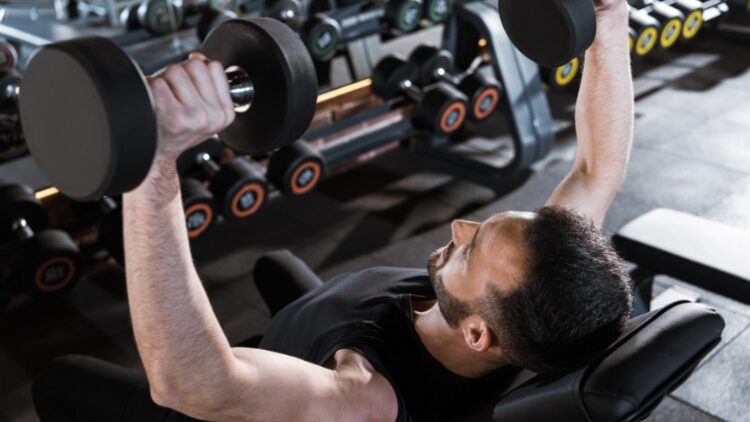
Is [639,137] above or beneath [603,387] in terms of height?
beneath

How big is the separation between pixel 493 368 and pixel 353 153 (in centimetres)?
167

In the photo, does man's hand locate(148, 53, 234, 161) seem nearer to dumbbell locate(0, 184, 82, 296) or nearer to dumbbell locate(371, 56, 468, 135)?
dumbbell locate(0, 184, 82, 296)

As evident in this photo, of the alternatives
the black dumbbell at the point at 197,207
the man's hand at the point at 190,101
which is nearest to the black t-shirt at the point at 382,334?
the man's hand at the point at 190,101

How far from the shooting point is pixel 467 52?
325cm

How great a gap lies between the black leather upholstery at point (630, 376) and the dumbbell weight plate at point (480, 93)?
6.45 ft

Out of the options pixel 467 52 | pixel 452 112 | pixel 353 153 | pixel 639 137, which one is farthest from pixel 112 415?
pixel 639 137

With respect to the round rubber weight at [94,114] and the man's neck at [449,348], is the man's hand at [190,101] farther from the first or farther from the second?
the man's neck at [449,348]

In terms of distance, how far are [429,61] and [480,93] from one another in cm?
23

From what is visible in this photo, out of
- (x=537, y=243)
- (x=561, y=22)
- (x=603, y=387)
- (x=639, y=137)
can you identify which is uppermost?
(x=561, y=22)

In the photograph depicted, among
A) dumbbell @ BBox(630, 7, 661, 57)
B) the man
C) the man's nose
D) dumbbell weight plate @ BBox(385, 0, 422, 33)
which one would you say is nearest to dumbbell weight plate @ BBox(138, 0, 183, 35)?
dumbbell weight plate @ BBox(385, 0, 422, 33)

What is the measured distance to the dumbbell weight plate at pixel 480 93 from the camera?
9.87 feet

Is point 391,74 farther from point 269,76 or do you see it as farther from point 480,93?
point 269,76

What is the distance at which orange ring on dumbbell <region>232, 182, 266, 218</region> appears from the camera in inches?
99.0

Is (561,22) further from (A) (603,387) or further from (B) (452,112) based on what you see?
(B) (452,112)
